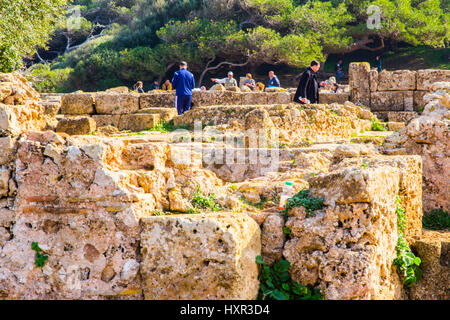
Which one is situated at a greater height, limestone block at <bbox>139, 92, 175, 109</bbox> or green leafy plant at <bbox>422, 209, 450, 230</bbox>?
limestone block at <bbox>139, 92, 175, 109</bbox>

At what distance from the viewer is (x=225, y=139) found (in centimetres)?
694

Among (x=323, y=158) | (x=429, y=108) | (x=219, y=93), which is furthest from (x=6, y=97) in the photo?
(x=219, y=93)

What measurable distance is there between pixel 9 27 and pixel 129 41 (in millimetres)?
17982

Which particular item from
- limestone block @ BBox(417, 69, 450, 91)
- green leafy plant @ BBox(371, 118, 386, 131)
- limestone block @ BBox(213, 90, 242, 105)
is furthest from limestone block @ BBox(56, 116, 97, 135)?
limestone block @ BBox(417, 69, 450, 91)

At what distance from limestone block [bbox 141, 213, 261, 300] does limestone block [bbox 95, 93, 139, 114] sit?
25.0 ft


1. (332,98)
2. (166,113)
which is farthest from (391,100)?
(166,113)

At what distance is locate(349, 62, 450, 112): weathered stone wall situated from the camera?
1177 centimetres

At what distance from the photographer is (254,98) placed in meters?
11.2

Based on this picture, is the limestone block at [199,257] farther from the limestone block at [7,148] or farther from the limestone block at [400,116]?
the limestone block at [400,116]

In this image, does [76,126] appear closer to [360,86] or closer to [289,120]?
[289,120]

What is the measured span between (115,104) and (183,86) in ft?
6.37

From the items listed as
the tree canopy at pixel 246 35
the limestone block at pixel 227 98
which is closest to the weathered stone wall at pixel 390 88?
the limestone block at pixel 227 98

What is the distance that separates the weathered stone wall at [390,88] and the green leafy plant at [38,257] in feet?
31.1

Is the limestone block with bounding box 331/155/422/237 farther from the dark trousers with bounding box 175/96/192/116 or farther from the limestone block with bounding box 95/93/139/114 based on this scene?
the limestone block with bounding box 95/93/139/114
